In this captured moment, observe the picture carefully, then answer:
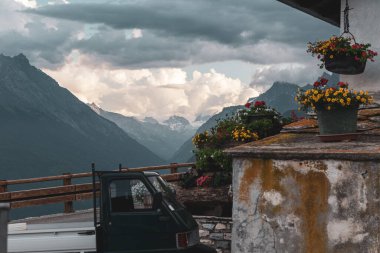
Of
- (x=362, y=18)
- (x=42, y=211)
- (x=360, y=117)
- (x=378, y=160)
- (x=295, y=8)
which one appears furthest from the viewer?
(x=42, y=211)

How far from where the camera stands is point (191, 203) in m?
12.9

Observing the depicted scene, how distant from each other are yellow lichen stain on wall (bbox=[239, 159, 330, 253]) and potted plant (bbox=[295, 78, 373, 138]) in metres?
1.21

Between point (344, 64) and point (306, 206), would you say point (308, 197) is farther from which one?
point (344, 64)

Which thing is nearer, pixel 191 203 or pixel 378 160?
pixel 378 160

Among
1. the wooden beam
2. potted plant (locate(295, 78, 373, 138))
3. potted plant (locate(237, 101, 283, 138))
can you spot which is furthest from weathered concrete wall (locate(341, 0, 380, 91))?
potted plant (locate(295, 78, 373, 138))

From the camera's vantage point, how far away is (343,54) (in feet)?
37.5

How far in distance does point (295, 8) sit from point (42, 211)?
606 feet

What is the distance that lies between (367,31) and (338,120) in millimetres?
4048

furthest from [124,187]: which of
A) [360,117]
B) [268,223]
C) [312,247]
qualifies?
[360,117]

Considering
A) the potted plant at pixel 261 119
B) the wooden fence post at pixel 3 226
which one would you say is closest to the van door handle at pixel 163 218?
the wooden fence post at pixel 3 226

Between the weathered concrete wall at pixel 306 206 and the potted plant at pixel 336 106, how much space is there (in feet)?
3.92

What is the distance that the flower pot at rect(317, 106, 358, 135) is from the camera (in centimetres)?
922

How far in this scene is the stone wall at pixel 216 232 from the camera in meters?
12.0

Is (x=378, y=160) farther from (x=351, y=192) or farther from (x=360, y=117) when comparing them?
(x=360, y=117)
